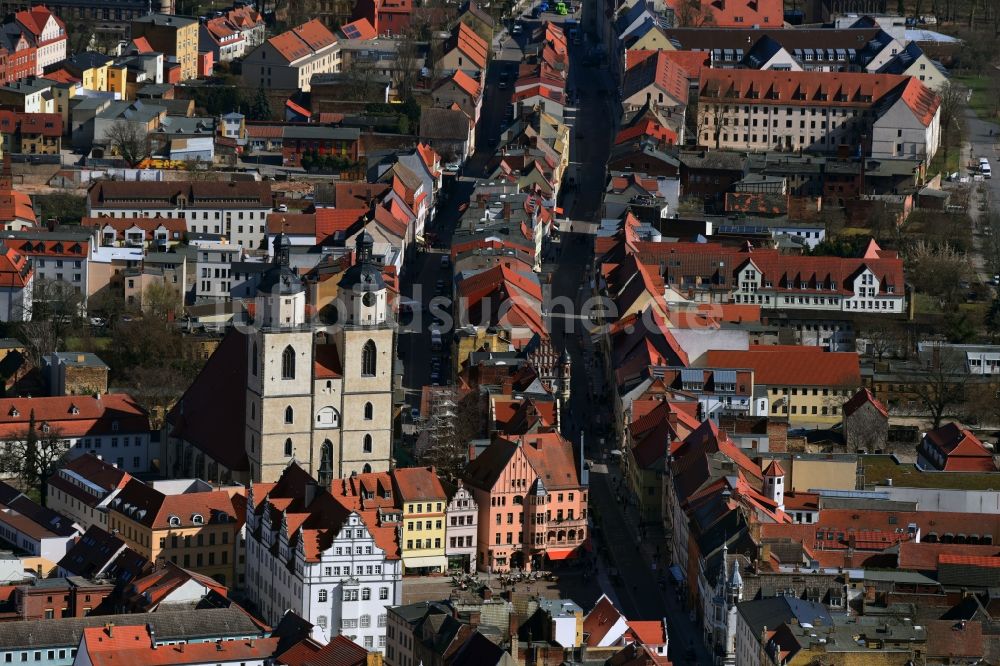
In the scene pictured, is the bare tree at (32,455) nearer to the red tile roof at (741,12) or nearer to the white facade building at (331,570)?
the white facade building at (331,570)

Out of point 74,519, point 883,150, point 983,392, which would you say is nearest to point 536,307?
point 983,392

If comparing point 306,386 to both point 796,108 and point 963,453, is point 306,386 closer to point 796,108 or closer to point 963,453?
point 963,453

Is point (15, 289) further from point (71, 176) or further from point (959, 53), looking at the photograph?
point (959, 53)

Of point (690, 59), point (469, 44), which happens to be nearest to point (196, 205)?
point (469, 44)

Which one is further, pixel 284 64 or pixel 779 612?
pixel 284 64

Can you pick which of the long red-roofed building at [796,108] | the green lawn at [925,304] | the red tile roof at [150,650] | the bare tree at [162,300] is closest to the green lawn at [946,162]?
the long red-roofed building at [796,108]

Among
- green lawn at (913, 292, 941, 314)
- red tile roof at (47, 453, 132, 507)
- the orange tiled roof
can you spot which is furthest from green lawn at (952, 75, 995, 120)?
red tile roof at (47, 453, 132, 507)
